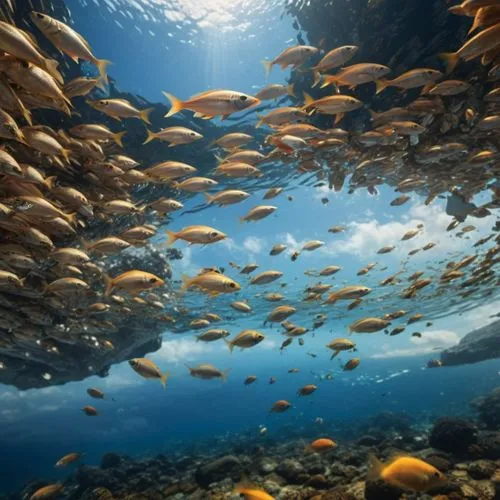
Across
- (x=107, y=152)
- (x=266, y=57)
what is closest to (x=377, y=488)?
(x=107, y=152)

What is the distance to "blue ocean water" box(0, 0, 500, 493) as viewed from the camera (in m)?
11.1

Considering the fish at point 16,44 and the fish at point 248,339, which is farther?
the fish at point 248,339

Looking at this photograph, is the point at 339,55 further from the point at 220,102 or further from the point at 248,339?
the point at 248,339

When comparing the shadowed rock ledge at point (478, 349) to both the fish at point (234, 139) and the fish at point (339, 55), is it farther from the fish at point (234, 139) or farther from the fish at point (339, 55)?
the fish at point (339, 55)

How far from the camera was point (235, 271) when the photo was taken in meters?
25.6

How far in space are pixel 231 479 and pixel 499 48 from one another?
13.9m

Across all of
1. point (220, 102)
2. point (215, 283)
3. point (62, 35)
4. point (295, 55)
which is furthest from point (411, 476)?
point (62, 35)

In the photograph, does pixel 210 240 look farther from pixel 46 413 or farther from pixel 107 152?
pixel 46 413

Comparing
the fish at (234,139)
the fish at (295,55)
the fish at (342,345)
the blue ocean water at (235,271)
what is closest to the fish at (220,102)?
the fish at (295,55)

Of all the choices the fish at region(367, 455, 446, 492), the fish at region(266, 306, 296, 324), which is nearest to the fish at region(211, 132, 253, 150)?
the fish at region(266, 306, 296, 324)

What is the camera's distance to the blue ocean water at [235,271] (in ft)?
36.6

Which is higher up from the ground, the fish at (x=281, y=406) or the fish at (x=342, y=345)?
the fish at (x=342, y=345)

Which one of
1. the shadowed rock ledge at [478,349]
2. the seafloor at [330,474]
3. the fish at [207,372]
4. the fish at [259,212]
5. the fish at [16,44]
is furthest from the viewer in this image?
the shadowed rock ledge at [478,349]

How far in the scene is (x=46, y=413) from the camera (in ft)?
173
